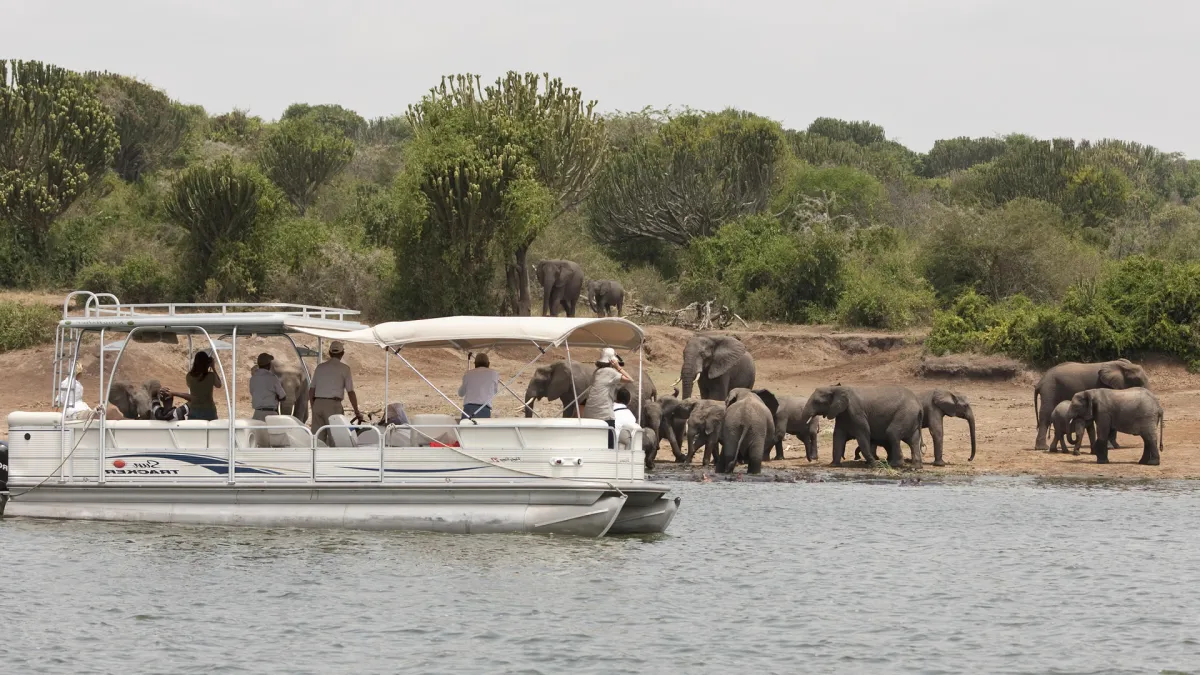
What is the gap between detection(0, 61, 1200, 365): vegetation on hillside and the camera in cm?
3838

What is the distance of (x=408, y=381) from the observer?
33406 mm

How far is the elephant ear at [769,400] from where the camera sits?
27.1 meters

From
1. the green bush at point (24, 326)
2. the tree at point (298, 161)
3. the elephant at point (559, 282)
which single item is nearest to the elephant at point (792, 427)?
the elephant at point (559, 282)

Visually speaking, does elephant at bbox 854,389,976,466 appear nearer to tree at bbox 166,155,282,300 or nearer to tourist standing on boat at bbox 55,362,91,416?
tourist standing on boat at bbox 55,362,91,416

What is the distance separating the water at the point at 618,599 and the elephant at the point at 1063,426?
6089 millimetres

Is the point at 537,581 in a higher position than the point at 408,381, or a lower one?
lower

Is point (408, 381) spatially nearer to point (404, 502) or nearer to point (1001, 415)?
point (1001, 415)

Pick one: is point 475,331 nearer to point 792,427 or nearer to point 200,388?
point 200,388

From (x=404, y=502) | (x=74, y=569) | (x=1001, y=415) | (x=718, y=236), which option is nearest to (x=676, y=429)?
(x=1001, y=415)

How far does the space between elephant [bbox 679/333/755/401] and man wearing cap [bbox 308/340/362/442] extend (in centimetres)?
1278

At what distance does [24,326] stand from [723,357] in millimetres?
14628

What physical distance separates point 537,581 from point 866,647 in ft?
11.3

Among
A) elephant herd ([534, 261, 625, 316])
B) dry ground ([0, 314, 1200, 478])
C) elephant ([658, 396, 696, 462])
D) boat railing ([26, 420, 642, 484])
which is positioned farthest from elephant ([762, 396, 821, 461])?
elephant herd ([534, 261, 625, 316])

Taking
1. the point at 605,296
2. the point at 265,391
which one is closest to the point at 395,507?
the point at 265,391
